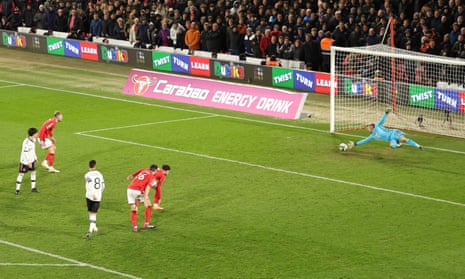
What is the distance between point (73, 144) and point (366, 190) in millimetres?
10292

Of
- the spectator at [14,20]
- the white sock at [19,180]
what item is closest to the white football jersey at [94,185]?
the white sock at [19,180]

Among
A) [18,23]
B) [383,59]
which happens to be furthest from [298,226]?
[18,23]

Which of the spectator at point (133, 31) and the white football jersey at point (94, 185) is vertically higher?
the spectator at point (133, 31)

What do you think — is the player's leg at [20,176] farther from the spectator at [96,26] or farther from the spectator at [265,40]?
the spectator at [96,26]

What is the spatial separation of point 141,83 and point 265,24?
21.2ft

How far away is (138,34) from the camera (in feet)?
153

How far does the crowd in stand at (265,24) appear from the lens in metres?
37.9

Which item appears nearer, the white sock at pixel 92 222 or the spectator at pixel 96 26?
the white sock at pixel 92 222

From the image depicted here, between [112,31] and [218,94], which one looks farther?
[112,31]

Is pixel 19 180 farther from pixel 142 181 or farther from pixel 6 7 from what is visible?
pixel 6 7

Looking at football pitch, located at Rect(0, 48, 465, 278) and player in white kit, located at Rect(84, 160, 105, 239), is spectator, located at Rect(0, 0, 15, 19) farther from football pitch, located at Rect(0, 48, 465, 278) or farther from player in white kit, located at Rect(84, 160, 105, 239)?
player in white kit, located at Rect(84, 160, 105, 239)

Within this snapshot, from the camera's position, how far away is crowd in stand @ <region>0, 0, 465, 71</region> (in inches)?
1494

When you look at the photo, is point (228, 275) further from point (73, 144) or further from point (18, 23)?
point (18, 23)

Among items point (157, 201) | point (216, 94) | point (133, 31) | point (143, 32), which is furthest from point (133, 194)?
point (133, 31)
